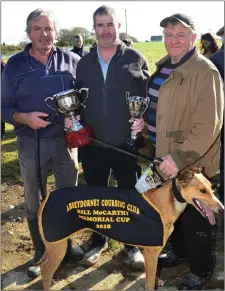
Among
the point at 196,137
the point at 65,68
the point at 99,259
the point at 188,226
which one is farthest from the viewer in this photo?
the point at 99,259

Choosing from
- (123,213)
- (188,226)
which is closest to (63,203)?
(123,213)

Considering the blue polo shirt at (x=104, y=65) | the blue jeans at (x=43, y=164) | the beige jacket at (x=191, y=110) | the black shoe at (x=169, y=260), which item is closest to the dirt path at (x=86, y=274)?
the black shoe at (x=169, y=260)

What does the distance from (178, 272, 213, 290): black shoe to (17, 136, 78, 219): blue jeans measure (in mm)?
1542

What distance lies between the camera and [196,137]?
303cm

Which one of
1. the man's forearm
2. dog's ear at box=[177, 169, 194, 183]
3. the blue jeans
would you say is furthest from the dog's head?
the man's forearm

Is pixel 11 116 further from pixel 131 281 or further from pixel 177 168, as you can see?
pixel 131 281

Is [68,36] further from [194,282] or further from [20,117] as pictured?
[194,282]

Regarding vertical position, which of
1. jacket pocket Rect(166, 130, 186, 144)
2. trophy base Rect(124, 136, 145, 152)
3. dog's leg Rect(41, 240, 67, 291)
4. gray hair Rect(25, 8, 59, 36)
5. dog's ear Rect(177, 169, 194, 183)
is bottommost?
dog's leg Rect(41, 240, 67, 291)

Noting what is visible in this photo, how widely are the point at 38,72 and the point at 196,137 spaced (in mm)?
1664

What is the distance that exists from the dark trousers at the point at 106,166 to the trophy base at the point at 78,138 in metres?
0.27

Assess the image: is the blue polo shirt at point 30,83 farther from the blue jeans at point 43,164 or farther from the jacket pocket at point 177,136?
the jacket pocket at point 177,136

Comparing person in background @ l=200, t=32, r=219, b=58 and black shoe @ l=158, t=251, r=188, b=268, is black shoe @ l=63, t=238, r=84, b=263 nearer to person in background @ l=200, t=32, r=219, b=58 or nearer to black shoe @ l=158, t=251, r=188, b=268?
black shoe @ l=158, t=251, r=188, b=268

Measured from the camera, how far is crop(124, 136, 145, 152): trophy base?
3.77 m

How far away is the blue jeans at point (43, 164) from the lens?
3812 mm
